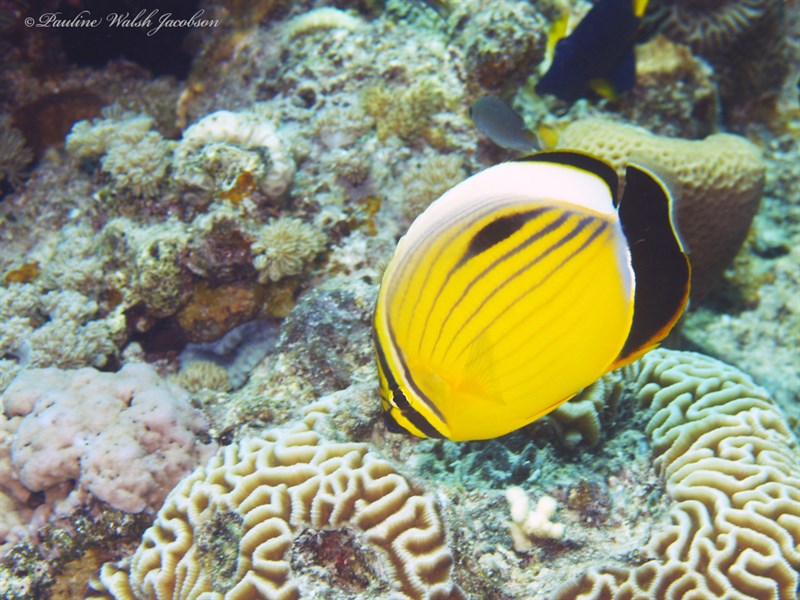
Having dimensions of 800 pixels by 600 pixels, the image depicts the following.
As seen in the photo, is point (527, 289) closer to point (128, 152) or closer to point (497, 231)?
point (497, 231)

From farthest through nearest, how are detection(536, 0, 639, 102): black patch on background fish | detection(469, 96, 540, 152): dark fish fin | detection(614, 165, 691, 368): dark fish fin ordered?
detection(536, 0, 639, 102): black patch on background fish, detection(469, 96, 540, 152): dark fish fin, detection(614, 165, 691, 368): dark fish fin

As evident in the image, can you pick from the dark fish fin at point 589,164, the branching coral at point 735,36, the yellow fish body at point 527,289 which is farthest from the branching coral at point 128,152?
the branching coral at point 735,36

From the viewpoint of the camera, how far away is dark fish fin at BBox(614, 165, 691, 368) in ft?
4.55

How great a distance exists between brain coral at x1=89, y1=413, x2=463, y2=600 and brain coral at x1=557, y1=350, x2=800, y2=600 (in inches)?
23.8

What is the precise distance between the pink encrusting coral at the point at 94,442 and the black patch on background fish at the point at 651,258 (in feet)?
7.60

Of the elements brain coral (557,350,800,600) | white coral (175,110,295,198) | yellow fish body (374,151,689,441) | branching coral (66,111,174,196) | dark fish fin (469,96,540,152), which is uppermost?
yellow fish body (374,151,689,441)

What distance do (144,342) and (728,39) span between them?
20.4ft

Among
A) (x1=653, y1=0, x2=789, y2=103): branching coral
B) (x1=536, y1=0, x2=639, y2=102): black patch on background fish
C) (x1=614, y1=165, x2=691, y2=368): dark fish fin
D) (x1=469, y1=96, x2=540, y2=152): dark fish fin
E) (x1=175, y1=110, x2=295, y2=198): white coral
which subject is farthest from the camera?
(x1=653, y1=0, x2=789, y2=103): branching coral

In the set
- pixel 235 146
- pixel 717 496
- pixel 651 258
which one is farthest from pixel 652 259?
pixel 235 146

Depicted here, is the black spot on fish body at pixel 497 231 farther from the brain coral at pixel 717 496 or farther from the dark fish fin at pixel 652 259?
the brain coral at pixel 717 496

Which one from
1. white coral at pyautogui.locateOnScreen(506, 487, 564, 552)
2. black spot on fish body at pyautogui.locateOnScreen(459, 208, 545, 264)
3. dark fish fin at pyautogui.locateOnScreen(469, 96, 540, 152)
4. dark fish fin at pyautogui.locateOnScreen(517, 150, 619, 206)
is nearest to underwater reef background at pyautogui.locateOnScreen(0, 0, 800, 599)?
white coral at pyautogui.locateOnScreen(506, 487, 564, 552)

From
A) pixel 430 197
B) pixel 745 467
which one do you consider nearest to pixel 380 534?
pixel 745 467

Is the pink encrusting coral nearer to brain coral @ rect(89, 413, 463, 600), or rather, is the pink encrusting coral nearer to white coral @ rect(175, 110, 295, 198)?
brain coral @ rect(89, 413, 463, 600)

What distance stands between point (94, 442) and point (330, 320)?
52.0 inches
